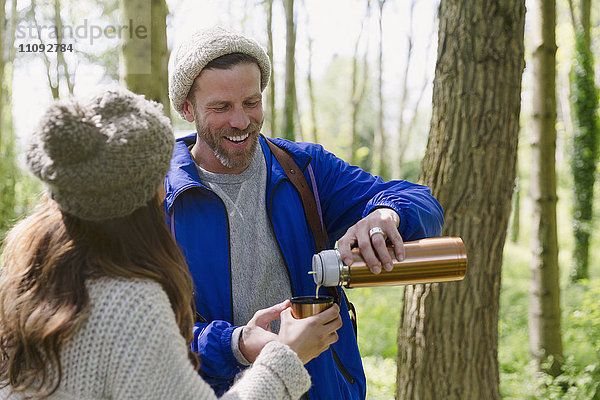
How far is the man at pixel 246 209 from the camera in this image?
2152 millimetres

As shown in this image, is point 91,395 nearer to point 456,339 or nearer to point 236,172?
point 236,172

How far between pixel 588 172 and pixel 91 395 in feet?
46.9

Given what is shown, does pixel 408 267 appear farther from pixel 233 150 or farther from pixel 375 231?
pixel 233 150

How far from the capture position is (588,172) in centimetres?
1368

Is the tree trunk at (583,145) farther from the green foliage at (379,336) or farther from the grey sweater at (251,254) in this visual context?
the grey sweater at (251,254)

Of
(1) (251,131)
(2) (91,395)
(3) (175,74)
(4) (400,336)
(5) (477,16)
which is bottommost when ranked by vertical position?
(4) (400,336)

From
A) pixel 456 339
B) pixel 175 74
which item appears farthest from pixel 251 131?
pixel 456 339

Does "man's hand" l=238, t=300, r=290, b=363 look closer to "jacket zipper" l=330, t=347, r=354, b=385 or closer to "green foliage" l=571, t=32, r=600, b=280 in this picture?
"jacket zipper" l=330, t=347, r=354, b=385

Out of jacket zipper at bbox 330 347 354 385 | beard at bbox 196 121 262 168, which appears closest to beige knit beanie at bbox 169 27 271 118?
beard at bbox 196 121 262 168

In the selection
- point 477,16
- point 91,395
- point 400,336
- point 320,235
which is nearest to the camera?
point 91,395

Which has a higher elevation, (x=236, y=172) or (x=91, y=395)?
(x=236, y=172)

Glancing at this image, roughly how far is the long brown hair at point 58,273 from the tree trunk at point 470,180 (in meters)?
2.53

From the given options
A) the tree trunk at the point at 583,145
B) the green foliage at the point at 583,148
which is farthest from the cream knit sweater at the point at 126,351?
the green foliage at the point at 583,148

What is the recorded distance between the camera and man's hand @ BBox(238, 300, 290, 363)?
188 centimetres
